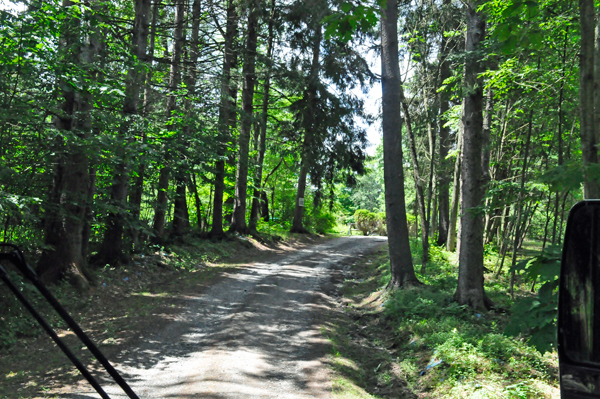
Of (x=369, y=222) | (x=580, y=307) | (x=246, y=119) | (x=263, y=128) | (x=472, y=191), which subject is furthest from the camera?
(x=369, y=222)

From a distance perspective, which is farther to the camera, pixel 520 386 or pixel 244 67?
pixel 244 67

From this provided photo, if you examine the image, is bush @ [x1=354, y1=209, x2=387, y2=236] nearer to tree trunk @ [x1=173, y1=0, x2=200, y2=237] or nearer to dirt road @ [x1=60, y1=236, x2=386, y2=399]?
tree trunk @ [x1=173, y1=0, x2=200, y2=237]

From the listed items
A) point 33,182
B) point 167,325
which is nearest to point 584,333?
point 167,325

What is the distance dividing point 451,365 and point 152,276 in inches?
361

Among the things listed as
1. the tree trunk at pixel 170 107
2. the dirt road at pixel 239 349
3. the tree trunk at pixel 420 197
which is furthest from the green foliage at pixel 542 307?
the tree trunk at pixel 170 107

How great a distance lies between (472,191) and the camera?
30.7ft

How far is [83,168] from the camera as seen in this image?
1004 centimetres

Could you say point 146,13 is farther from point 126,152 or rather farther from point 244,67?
point 244,67

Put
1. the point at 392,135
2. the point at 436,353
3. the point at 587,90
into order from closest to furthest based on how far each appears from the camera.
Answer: the point at 587,90, the point at 436,353, the point at 392,135

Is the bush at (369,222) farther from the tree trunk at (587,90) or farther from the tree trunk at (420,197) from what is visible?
the tree trunk at (587,90)

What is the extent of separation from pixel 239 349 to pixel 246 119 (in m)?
11.3

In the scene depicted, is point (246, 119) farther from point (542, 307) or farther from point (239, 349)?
point (542, 307)

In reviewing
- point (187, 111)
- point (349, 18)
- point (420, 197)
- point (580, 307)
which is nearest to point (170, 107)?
point (187, 111)

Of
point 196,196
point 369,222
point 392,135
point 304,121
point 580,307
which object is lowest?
point 580,307
